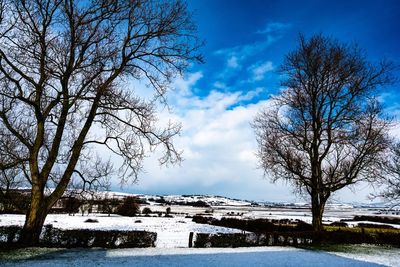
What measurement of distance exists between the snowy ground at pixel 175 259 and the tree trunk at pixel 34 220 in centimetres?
163

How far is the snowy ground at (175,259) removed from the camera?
43.0 ft

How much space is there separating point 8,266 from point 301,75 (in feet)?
71.8

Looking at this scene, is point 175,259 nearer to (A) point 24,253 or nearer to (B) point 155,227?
(A) point 24,253

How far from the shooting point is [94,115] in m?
17.8

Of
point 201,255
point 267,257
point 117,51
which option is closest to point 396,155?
point 267,257

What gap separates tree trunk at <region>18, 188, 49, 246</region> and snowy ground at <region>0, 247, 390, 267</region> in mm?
1629

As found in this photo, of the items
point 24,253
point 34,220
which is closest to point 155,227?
point 34,220

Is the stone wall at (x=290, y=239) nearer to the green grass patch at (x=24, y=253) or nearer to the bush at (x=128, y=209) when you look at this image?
the green grass patch at (x=24, y=253)

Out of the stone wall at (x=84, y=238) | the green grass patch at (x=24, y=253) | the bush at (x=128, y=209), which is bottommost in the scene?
the green grass patch at (x=24, y=253)

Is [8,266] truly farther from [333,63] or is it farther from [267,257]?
[333,63]

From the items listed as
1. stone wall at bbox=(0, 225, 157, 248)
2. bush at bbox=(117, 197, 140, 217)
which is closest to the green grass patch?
stone wall at bbox=(0, 225, 157, 248)

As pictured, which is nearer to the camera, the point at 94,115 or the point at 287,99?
the point at 94,115

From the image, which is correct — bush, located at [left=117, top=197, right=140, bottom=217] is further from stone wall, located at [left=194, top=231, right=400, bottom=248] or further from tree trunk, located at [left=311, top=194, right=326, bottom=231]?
tree trunk, located at [left=311, top=194, right=326, bottom=231]

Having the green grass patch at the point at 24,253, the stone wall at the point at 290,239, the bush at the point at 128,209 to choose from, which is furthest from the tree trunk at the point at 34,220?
the bush at the point at 128,209
